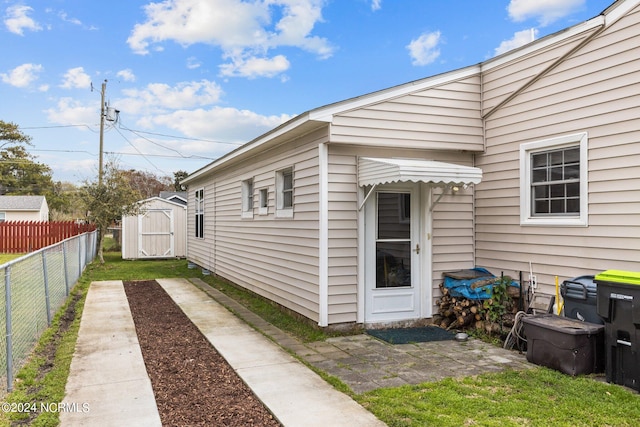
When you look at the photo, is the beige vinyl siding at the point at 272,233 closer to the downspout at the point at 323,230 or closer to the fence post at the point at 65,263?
the downspout at the point at 323,230

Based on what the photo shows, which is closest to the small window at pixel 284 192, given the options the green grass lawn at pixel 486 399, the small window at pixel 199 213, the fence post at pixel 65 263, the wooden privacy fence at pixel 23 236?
the green grass lawn at pixel 486 399

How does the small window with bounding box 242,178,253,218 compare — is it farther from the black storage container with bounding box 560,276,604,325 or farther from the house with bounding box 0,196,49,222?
the house with bounding box 0,196,49,222

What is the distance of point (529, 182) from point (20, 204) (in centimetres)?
3087

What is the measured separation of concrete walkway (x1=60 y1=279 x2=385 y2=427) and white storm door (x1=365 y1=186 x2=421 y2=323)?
5.41 ft

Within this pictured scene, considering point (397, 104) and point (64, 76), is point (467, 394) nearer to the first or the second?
point (397, 104)

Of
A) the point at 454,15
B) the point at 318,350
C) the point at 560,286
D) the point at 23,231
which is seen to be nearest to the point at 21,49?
the point at 23,231

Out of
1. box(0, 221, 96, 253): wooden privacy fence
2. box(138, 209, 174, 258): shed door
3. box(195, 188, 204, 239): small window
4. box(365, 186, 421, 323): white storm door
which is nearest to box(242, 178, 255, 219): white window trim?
box(365, 186, 421, 323): white storm door

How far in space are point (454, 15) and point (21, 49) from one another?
1407 centimetres

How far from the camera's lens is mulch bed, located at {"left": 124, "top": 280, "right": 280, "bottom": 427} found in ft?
11.1

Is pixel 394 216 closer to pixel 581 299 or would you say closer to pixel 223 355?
pixel 581 299

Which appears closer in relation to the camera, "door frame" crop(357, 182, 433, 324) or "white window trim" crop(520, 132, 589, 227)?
"white window trim" crop(520, 132, 589, 227)

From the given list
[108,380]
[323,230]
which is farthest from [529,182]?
[108,380]

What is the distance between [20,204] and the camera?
27.8 metres

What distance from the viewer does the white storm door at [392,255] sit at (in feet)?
20.1
